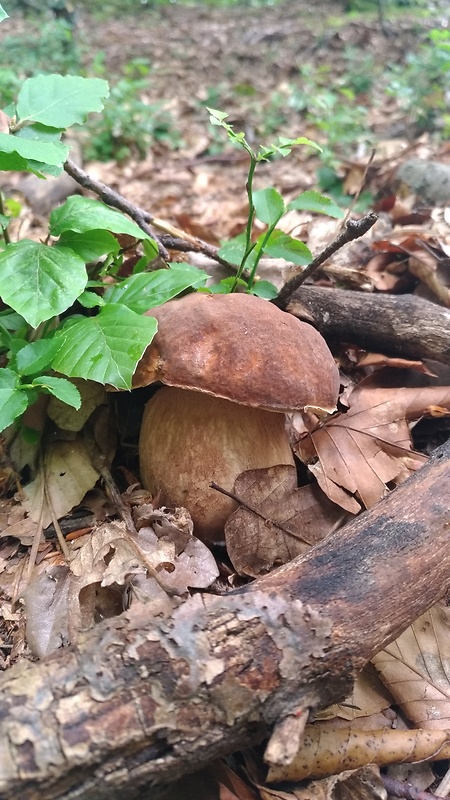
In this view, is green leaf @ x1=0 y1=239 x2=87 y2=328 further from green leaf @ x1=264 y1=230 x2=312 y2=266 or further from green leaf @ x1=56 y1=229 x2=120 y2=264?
green leaf @ x1=264 y1=230 x2=312 y2=266

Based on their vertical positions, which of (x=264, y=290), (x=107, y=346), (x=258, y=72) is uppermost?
(x=107, y=346)

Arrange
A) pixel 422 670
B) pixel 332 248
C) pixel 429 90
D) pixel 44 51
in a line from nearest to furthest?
pixel 422 670 → pixel 332 248 → pixel 429 90 → pixel 44 51

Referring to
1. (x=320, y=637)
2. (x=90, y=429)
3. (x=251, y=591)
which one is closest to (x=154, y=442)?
(x=90, y=429)

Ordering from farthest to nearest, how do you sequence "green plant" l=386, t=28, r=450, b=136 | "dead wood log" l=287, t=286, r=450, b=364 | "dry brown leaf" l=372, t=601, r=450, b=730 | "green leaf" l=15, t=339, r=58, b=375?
"green plant" l=386, t=28, r=450, b=136 → "dead wood log" l=287, t=286, r=450, b=364 → "green leaf" l=15, t=339, r=58, b=375 → "dry brown leaf" l=372, t=601, r=450, b=730

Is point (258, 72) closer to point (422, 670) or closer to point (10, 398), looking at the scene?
point (10, 398)

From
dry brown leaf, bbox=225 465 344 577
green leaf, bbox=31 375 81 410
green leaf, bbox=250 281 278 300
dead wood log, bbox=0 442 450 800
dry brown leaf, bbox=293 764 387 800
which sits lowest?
dry brown leaf, bbox=293 764 387 800

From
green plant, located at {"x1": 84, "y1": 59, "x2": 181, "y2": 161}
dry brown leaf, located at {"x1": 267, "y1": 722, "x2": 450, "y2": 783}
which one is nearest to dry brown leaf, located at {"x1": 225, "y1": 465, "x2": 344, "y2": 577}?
dry brown leaf, located at {"x1": 267, "y1": 722, "x2": 450, "y2": 783}

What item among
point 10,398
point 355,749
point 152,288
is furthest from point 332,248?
point 355,749
